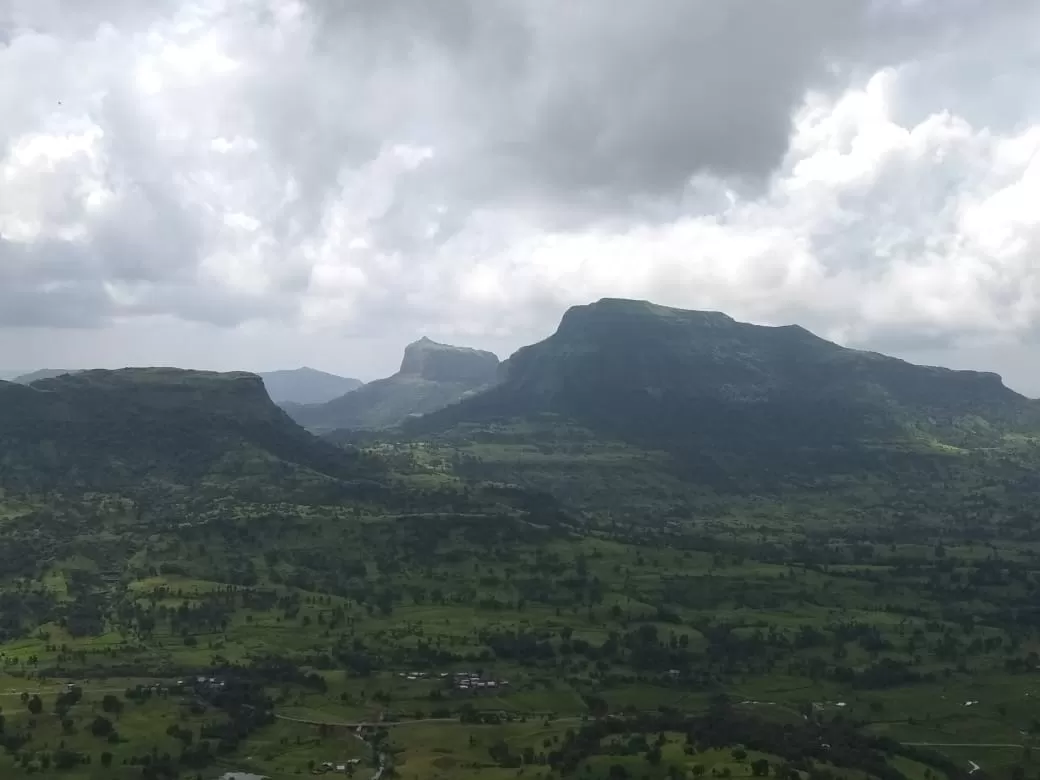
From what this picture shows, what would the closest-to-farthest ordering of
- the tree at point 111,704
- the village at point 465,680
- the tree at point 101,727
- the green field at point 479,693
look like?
the green field at point 479,693
the tree at point 101,727
the tree at point 111,704
the village at point 465,680

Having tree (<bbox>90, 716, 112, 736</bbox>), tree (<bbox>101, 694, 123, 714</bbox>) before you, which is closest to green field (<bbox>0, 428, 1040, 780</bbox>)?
tree (<bbox>90, 716, 112, 736</bbox>)

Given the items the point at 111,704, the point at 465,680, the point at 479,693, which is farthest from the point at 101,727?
the point at 465,680

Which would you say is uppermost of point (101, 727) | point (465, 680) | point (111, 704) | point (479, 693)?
point (111, 704)

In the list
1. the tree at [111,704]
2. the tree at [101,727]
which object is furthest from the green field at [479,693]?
the tree at [111,704]

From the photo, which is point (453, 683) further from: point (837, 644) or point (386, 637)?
point (837, 644)

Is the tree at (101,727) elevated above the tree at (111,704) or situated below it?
below

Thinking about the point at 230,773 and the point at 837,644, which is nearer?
the point at 230,773

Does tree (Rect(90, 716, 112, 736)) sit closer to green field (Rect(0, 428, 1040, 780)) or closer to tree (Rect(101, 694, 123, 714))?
green field (Rect(0, 428, 1040, 780))

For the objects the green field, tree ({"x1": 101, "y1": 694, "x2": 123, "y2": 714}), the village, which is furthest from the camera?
the village

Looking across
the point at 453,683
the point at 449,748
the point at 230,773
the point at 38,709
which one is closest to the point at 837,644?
Result: the point at 453,683

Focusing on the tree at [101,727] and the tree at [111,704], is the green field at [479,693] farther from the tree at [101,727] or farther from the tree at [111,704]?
the tree at [111,704]

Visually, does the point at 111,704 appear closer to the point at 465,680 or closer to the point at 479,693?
the point at 465,680
